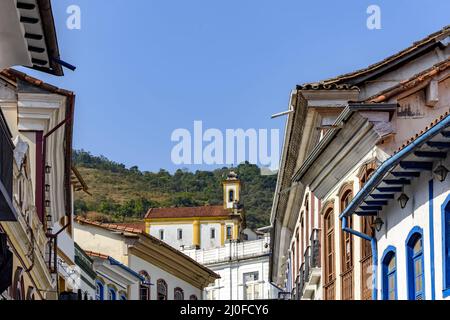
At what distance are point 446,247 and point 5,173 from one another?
303 inches

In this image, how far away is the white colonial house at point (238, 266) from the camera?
84.2 meters

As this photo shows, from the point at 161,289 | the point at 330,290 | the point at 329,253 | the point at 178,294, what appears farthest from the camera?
the point at 178,294

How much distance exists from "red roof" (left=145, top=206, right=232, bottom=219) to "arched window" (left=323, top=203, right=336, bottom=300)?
49490 millimetres

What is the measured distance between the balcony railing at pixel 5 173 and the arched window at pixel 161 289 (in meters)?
35.2

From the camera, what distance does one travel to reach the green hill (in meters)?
68.6

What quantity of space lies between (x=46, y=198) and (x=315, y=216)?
7.32 meters

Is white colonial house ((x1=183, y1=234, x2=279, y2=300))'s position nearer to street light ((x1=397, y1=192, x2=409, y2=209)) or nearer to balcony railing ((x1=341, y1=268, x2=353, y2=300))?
balcony railing ((x1=341, y1=268, x2=353, y2=300))

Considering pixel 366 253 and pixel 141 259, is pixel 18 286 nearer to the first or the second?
pixel 366 253

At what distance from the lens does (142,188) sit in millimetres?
75250

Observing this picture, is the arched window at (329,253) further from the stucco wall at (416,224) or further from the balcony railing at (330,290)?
the stucco wall at (416,224)

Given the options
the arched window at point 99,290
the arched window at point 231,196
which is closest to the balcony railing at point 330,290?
the arched window at point 99,290

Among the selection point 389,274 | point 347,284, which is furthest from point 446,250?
point 347,284

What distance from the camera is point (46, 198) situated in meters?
39.8
